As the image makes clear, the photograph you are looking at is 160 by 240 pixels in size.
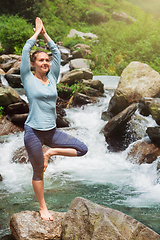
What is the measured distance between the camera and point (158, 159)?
18.6ft

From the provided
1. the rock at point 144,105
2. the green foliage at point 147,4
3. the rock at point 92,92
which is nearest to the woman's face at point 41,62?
the rock at point 144,105

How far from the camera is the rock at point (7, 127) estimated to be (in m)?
7.28

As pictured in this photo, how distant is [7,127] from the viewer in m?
7.42

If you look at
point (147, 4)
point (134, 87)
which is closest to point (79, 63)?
point (147, 4)

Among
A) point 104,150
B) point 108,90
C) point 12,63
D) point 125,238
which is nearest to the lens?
point 125,238

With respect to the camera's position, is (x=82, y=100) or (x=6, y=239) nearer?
(x=6, y=239)

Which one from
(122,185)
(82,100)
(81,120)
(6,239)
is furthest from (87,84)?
(6,239)

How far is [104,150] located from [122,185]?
81.4 inches

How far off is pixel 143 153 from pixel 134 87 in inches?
123

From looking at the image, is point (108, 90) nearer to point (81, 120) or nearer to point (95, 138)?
point (81, 120)

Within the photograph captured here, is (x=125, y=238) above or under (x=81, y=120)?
above

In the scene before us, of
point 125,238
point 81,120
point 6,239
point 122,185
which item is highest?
point 125,238

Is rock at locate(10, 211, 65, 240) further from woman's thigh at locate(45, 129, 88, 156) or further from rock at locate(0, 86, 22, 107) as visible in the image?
rock at locate(0, 86, 22, 107)

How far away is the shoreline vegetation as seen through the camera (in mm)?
14908
